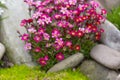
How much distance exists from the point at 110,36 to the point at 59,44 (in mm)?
1004

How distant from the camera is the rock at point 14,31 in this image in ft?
23.6

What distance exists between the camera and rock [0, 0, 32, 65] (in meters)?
7.20

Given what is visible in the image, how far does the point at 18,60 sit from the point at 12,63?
5.4 inches

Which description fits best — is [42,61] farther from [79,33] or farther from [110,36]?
[110,36]

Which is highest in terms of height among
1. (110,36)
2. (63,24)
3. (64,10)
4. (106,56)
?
(64,10)

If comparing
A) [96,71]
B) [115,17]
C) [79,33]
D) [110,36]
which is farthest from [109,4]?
[96,71]

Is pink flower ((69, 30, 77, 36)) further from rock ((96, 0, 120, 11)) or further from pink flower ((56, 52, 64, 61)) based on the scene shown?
rock ((96, 0, 120, 11))

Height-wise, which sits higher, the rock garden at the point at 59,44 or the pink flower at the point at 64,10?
the pink flower at the point at 64,10

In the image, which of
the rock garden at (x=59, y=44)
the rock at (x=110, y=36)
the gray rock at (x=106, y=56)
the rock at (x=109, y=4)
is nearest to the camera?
the gray rock at (x=106, y=56)

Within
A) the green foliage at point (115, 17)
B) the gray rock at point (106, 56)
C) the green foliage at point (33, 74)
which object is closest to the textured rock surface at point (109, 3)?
the green foliage at point (115, 17)

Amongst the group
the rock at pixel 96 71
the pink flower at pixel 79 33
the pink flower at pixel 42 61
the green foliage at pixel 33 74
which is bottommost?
the green foliage at pixel 33 74

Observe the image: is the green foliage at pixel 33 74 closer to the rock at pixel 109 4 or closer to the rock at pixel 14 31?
the rock at pixel 14 31

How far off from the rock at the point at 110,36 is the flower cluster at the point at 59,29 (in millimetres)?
126

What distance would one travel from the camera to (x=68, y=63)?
6809mm
